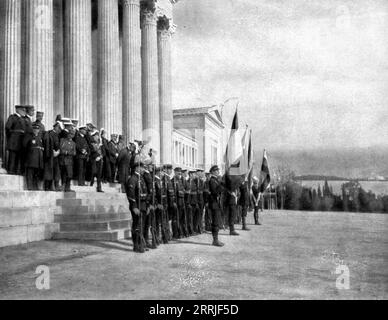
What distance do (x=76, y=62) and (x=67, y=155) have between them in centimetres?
625

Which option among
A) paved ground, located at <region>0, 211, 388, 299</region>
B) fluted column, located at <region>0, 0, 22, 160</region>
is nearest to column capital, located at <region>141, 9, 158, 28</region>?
fluted column, located at <region>0, 0, 22, 160</region>

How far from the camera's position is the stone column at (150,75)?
2741 centimetres

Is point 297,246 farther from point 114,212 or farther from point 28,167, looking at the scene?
point 28,167

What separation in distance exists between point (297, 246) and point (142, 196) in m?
4.58

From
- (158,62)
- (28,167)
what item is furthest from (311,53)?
(158,62)

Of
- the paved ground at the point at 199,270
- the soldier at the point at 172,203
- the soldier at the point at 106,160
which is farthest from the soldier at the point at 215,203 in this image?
the soldier at the point at 106,160

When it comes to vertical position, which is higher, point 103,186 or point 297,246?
point 103,186

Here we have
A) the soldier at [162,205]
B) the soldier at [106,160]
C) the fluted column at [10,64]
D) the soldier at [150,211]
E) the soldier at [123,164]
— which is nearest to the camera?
the soldier at [150,211]

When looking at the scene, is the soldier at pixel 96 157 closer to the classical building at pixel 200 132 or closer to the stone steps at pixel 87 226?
the stone steps at pixel 87 226

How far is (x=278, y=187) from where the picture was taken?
133 ft

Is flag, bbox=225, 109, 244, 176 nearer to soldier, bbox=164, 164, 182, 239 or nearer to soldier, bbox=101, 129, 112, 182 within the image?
soldier, bbox=164, 164, 182, 239

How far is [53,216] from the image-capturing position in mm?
13242

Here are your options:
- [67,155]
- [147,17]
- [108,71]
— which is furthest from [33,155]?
[147,17]

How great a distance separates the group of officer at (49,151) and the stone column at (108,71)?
528 cm
